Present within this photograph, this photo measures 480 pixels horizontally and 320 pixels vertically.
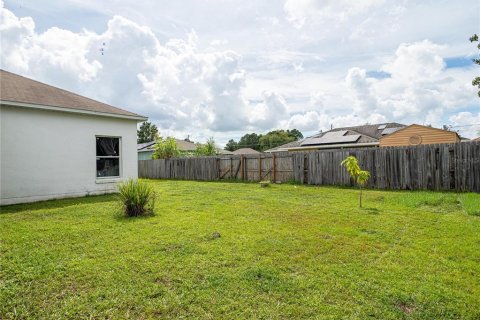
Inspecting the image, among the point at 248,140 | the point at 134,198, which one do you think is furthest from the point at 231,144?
the point at 134,198

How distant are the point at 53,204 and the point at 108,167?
267 cm

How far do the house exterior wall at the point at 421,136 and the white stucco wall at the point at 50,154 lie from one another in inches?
726

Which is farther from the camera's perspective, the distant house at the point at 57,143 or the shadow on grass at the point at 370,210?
the distant house at the point at 57,143

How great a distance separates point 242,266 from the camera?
3586 mm

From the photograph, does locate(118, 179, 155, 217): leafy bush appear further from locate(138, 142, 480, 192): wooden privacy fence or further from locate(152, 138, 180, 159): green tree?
locate(152, 138, 180, 159): green tree

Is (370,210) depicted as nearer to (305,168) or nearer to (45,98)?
(305,168)

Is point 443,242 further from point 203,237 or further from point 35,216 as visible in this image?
point 35,216

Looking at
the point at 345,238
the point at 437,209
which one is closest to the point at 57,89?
the point at 345,238

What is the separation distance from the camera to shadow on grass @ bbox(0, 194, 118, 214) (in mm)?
7457

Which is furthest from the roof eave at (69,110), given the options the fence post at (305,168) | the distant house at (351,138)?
the distant house at (351,138)

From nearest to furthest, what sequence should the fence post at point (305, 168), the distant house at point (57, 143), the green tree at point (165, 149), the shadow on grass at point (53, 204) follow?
the shadow on grass at point (53, 204)
the distant house at point (57, 143)
the fence post at point (305, 168)
the green tree at point (165, 149)

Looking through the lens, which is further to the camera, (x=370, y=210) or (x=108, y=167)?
(x=108, y=167)

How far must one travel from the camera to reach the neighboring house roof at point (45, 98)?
8395mm

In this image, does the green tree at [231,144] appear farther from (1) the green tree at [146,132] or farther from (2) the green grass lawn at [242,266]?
(2) the green grass lawn at [242,266]
